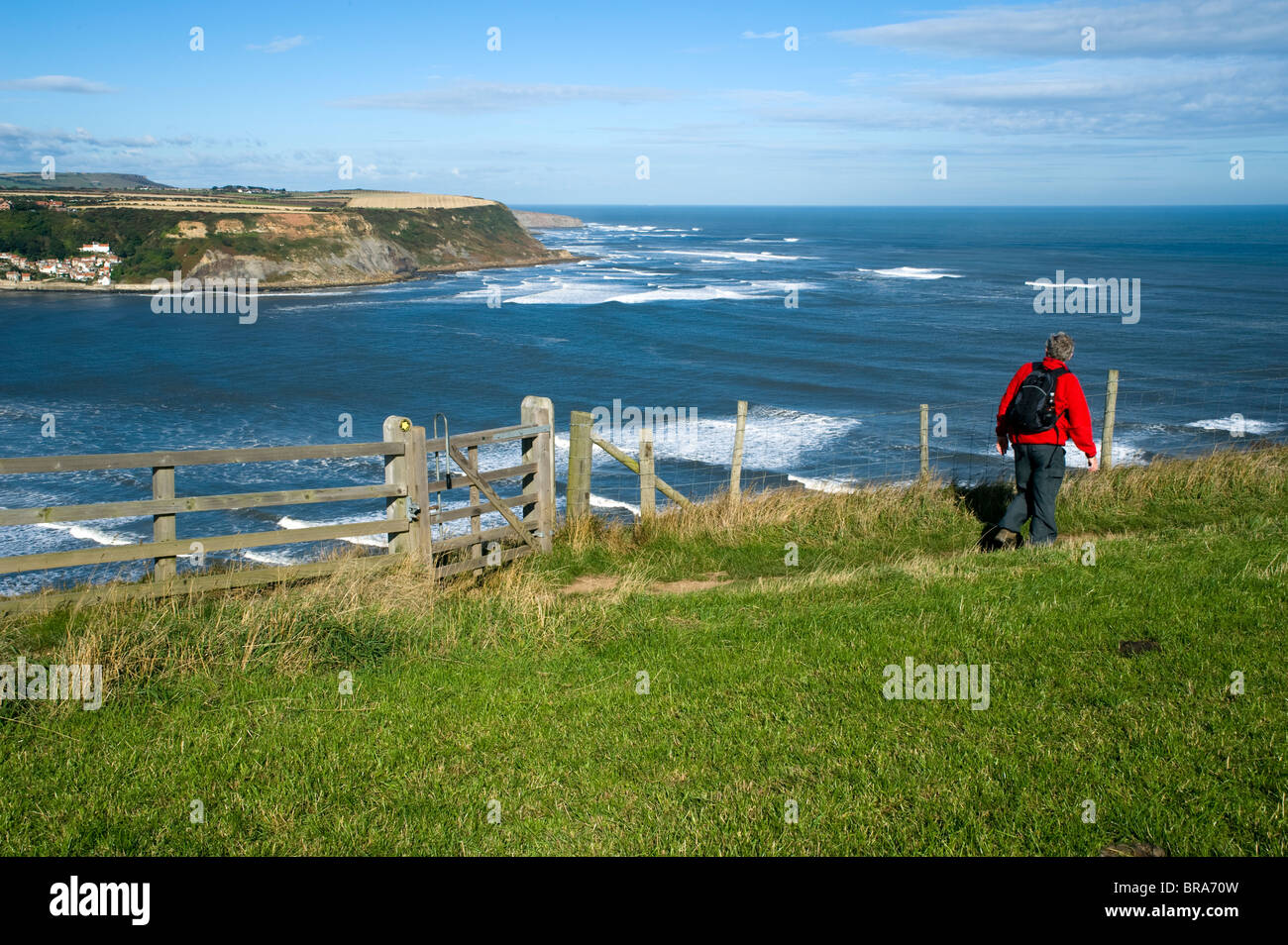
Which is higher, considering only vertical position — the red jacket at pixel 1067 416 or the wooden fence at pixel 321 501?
the red jacket at pixel 1067 416

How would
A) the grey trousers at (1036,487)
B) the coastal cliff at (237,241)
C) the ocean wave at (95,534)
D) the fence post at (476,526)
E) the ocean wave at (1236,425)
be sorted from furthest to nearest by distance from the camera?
1. the coastal cliff at (237,241)
2. the ocean wave at (1236,425)
3. the ocean wave at (95,534)
4. the fence post at (476,526)
5. the grey trousers at (1036,487)

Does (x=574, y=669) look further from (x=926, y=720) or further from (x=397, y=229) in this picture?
(x=397, y=229)

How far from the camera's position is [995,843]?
413 centimetres

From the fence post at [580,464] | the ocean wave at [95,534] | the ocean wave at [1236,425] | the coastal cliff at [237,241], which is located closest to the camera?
the fence post at [580,464]

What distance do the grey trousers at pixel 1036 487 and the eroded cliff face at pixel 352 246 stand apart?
69.3 m

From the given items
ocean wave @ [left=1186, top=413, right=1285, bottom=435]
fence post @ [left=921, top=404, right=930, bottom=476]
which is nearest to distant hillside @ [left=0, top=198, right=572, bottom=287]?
ocean wave @ [left=1186, top=413, right=1285, bottom=435]

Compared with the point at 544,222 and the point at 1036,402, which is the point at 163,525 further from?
the point at 544,222

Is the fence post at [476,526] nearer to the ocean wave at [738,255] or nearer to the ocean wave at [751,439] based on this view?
the ocean wave at [751,439]

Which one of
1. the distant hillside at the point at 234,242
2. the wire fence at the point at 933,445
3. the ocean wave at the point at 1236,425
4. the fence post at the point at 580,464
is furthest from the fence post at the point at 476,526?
the distant hillside at the point at 234,242

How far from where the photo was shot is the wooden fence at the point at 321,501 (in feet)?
24.6

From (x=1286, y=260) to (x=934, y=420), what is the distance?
93334 millimetres

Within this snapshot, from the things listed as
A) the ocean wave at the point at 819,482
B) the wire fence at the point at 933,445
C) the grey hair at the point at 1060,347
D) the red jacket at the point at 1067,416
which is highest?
the grey hair at the point at 1060,347

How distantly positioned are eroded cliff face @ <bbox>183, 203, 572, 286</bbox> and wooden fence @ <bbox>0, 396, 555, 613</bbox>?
66.3 meters

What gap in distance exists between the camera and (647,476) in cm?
→ 1200
